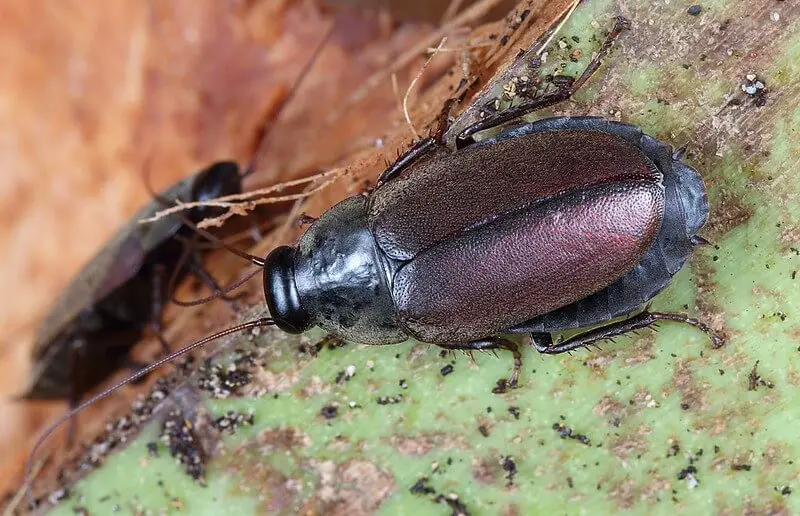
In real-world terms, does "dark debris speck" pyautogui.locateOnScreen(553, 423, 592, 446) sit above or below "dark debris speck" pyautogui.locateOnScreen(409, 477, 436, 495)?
above

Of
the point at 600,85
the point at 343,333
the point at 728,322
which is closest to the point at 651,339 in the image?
the point at 728,322

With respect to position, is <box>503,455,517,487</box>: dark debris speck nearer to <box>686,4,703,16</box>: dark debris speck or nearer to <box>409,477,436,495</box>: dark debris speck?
<box>409,477,436,495</box>: dark debris speck

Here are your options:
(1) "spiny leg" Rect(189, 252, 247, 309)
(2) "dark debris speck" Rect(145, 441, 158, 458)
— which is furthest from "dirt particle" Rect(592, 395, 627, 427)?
(2) "dark debris speck" Rect(145, 441, 158, 458)

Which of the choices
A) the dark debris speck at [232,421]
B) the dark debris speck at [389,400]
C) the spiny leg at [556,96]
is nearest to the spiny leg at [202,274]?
the dark debris speck at [232,421]

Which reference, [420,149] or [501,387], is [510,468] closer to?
[501,387]

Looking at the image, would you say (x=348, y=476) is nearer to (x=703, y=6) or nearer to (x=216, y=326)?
(x=216, y=326)

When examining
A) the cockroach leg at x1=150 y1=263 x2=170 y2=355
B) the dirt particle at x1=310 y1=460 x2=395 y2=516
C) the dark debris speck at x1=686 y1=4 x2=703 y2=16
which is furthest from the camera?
the cockroach leg at x1=150 y1=263 x2=170 y2=355
